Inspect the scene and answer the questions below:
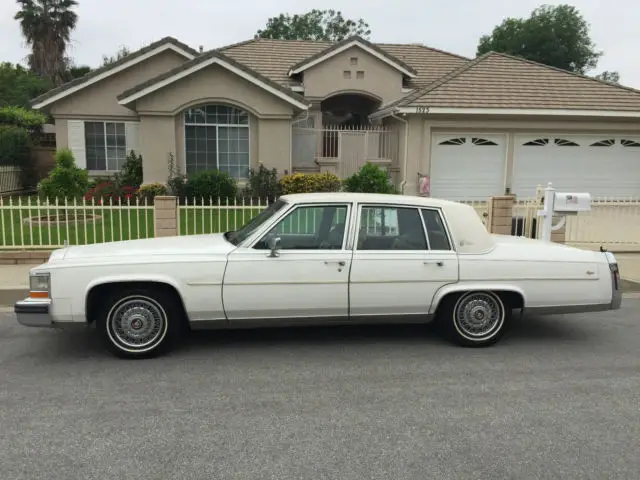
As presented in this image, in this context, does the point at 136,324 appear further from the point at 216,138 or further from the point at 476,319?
the point at 216,138

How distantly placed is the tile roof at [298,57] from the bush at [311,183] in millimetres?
5207

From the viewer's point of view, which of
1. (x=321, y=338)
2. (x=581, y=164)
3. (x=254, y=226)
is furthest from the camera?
(x=581, y=164)

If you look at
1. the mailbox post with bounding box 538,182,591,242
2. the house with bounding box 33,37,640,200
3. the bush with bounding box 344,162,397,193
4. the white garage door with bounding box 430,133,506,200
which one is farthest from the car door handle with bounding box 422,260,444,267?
the white garage door with bounding box 430,133,506,200

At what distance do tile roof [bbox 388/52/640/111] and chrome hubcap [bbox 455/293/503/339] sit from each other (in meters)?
11.2

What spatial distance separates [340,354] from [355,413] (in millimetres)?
1346

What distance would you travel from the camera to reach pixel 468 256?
18.0 feet

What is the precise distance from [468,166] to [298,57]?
28.5 ft

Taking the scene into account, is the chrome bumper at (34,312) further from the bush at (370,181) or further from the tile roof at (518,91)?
the tile roof at (518,91)

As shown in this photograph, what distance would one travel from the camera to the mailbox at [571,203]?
8.11 metres

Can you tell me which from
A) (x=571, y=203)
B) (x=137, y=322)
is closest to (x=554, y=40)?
(x=571, y=203)

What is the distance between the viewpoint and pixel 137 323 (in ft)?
16.8

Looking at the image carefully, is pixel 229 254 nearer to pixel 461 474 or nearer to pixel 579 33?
pixel 461 474

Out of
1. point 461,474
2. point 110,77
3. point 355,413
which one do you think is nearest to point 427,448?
point 461,474

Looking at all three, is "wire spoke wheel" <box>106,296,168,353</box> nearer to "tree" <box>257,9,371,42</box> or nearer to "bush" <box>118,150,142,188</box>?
"bush" <box>118,150,142,188</box>
